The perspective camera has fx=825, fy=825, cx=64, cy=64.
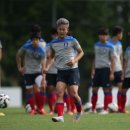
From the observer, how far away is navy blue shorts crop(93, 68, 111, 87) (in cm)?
2200

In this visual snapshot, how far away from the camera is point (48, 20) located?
53469 mm

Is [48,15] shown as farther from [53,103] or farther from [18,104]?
[53,103]

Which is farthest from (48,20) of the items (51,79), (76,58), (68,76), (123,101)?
(76,58)

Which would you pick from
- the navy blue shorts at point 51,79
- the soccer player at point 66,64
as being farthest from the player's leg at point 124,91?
the soccer player at point 66,64

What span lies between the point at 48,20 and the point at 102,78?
104 ft

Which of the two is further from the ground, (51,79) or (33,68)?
(33,68)

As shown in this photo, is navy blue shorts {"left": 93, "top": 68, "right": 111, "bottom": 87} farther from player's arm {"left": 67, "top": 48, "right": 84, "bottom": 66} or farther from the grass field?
player's arm {"left": 67, "top": 48, "right": 84, "bottom": 66}

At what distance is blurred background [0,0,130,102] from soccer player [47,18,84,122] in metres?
32.3

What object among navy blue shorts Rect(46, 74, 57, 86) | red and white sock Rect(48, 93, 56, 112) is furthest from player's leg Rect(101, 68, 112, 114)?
red and white sock Rect(48, 93, 56, 112)

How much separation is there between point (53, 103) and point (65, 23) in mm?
5329

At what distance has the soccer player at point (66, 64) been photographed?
17.7 m

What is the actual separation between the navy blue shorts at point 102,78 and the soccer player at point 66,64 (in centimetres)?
396

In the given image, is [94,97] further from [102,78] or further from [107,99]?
[102,78]

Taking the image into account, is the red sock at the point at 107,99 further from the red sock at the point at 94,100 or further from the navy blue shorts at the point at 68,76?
the navy blue shorts at the point at 68,76
